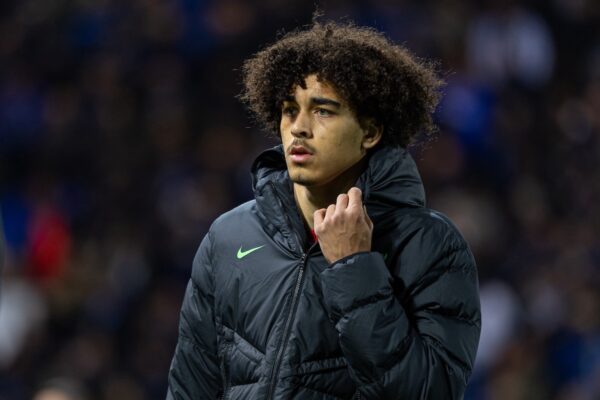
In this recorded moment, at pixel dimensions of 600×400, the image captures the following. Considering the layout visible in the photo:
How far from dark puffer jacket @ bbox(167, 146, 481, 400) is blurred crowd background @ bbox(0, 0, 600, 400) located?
4.57m

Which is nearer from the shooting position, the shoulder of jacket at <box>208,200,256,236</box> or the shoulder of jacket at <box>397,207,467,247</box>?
the shoulder of jacket at <box>397,207,467,247</box>

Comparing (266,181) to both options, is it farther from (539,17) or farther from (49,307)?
(539,17)

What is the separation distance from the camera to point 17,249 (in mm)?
9711

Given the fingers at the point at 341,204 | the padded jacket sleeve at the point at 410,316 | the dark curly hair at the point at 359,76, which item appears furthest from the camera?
the dark curly hair at the point at 359,76

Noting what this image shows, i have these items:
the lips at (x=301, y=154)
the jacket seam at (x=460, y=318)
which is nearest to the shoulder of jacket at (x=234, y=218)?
the lips at (x=301, y=154)

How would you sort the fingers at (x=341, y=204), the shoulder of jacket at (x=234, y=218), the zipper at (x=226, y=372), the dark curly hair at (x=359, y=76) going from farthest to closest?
the shoulder of jacket at (x=234, y=218) < the zipper at (x=226, y=372) < the dark curly hair at (x=359, y=76) < the fingers at (x=341, y=204)

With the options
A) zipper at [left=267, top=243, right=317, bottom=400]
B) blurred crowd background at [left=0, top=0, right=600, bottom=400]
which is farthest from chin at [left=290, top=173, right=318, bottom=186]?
blurred crowd background at [left=0, top=0, right=600, bottom=400]

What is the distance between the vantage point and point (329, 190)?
341 centimetres

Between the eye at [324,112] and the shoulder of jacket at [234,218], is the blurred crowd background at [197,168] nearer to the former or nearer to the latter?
the shoulder of jacket at [234,218]

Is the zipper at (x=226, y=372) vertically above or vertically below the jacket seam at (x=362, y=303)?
below

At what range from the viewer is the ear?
3361 mm

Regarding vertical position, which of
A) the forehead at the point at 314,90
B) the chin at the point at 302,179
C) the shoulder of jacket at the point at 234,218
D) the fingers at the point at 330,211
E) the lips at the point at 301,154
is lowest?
the shoulder of jacket at the point at 234,218

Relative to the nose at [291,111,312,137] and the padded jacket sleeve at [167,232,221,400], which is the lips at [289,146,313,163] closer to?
the nose at [291,111,312,137]

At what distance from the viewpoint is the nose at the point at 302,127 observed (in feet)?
10.8
